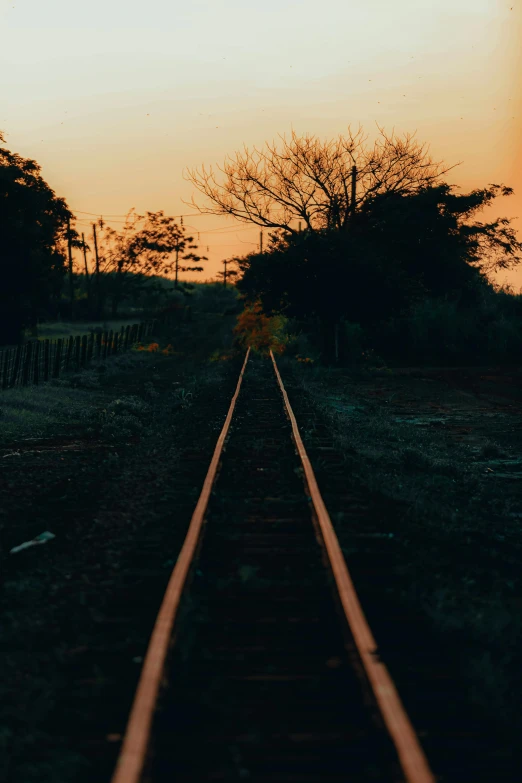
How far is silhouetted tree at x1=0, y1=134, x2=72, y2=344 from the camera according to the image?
129ft

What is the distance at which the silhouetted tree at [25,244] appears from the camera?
129ft

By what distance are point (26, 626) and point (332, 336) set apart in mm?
27337

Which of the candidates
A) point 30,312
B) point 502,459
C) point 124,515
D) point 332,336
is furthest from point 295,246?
point 124,515

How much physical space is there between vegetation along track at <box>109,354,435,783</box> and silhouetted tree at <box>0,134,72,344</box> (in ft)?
117

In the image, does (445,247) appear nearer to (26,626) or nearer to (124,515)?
(124,515)

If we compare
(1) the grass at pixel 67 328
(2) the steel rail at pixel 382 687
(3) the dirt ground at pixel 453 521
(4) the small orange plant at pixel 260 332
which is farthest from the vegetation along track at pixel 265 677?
(1) the grass at pixel 67 328

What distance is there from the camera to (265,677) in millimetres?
4008

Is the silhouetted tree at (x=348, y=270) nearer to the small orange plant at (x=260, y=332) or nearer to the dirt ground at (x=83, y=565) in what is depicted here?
the small orange plant at (x=260, y=332)

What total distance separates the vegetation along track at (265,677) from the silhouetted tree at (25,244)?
3579cm

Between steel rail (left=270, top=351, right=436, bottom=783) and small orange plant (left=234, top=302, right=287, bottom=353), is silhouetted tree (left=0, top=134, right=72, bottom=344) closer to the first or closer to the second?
small orange plant (left=234, top=302, right=287, bottom=353)

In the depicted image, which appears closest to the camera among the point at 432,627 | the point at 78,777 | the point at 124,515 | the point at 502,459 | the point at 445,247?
the point at 78,777

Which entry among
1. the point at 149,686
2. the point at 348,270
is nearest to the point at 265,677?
the point at 149,686

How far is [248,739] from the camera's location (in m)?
3.44

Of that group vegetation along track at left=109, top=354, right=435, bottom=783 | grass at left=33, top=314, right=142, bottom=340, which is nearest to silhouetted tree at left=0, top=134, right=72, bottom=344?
grass at left=33, top=314, right=142, bottom=340
